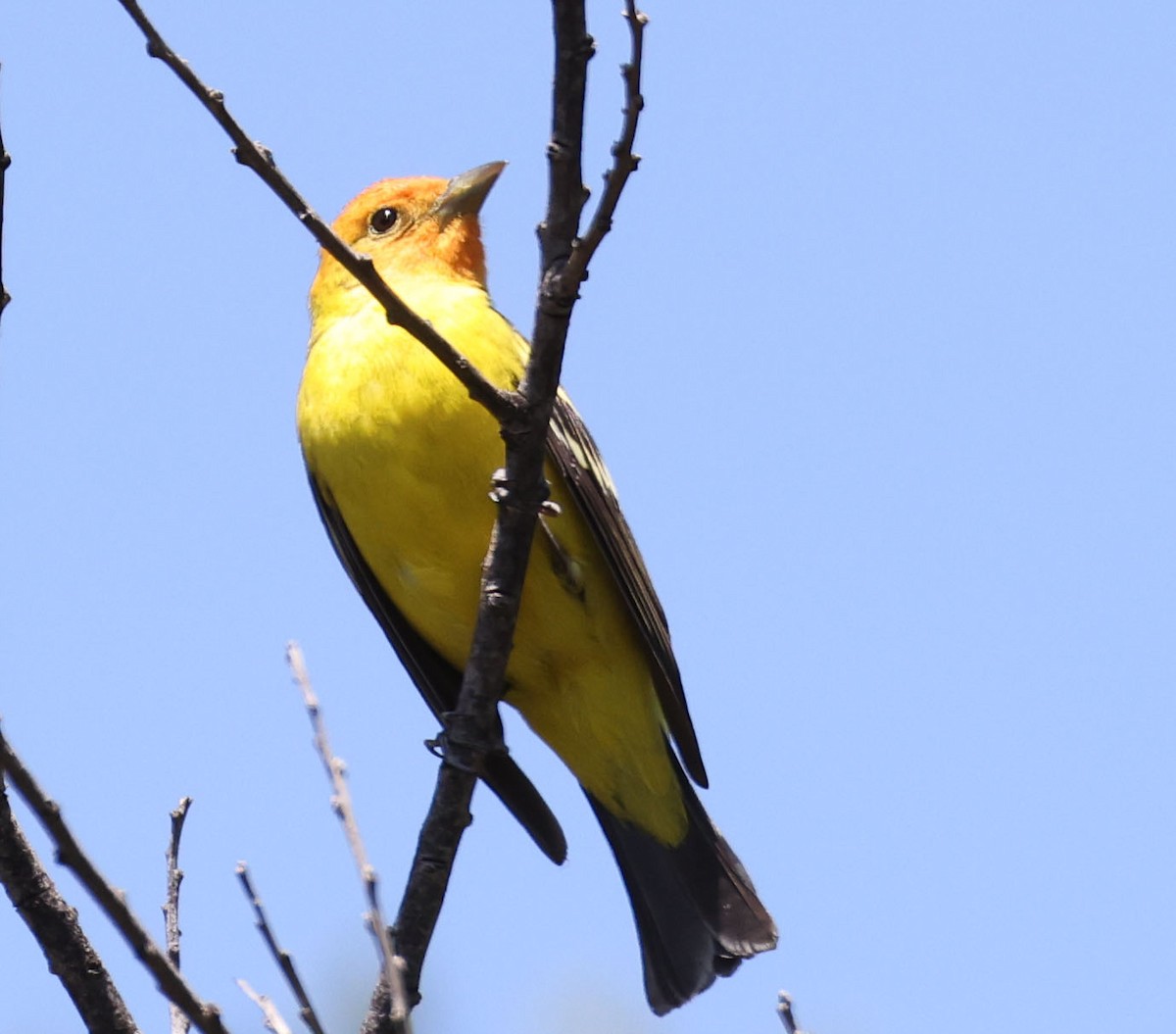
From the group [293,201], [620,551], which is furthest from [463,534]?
[293,201]

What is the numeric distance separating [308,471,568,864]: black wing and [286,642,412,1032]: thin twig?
225cm

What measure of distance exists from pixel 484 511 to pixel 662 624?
0.79m

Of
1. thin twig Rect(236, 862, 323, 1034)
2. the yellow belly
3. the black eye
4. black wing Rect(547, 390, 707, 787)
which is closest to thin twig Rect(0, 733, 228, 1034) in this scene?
thin twig Rect(236, 862, 323, 1034)

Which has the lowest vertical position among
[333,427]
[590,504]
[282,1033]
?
[282,1033]

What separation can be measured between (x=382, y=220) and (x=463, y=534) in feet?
6.19

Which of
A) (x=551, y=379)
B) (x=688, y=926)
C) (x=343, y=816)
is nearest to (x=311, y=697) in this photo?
(x=343, y=816)

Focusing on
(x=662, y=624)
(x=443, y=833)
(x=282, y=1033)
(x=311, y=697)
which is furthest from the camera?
(x=662, y=624)

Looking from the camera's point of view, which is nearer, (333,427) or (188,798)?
(188,798)

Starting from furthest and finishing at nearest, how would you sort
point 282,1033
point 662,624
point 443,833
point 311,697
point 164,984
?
1. point 662,624
2. point 443,833
3. point 311,697
4. point 282,1033
5. point 164,984

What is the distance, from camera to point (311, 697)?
11.0 feet

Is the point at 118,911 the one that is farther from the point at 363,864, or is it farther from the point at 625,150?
the point at 625,150

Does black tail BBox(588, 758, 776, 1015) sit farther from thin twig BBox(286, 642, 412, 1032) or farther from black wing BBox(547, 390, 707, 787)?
thin twig BBox(286, 642, 412, 1032)

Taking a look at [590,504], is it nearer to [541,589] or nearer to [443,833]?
[541,589]

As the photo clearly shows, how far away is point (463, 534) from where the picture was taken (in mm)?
5238
